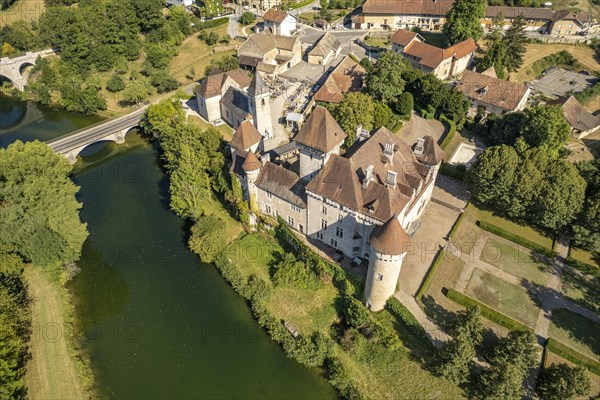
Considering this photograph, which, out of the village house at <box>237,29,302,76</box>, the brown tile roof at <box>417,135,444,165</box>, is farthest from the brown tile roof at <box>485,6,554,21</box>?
the brown tile roof at <box>417,135,444,165</box>

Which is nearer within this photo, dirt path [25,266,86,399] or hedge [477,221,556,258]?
dirt path [25,266,86,399]

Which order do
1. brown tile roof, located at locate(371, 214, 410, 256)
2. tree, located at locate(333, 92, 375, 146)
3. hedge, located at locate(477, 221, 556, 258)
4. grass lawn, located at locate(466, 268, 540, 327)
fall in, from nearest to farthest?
brown tile roof, located at locate(371, 214, 410, 256) → grass lawn, located at locate(466, 268, 540, 327) → hedge, located at locate(477, 221, 556, 258) → tree, located at locate(333, 92, 375, 146)

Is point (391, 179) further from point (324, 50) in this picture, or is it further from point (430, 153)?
point (324, 50)

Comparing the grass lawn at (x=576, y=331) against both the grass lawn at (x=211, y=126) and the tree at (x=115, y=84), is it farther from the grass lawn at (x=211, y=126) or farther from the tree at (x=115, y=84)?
the tree at (x=115, y=84)

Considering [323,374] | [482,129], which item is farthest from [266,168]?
[482,129]

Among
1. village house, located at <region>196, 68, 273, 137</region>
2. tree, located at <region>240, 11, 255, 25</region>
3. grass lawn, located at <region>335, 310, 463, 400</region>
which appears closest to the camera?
grass lawn, located at <region>335, 310, 463, 400</region>

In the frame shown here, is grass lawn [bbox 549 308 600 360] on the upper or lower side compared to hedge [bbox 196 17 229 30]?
lower

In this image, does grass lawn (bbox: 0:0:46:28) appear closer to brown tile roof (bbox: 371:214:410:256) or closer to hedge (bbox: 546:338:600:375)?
brown tile roof (bbox: 371:214:410:256)
